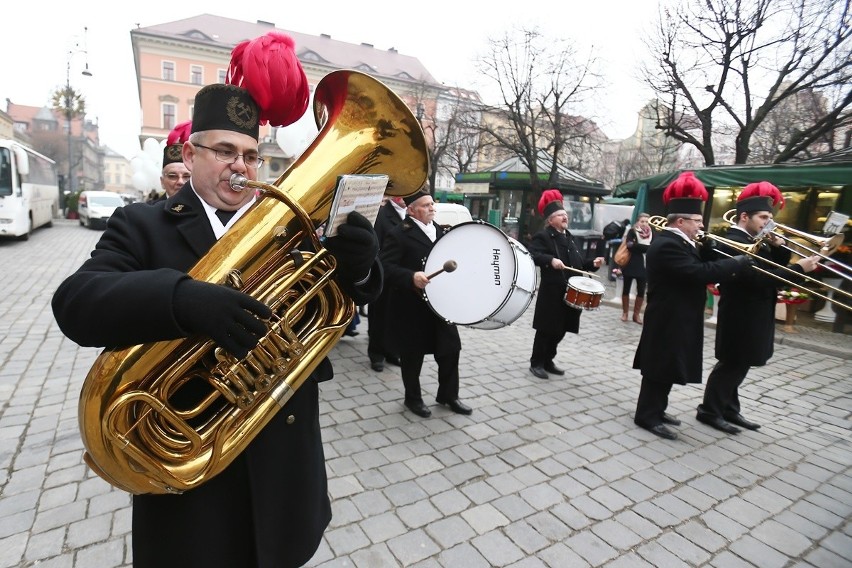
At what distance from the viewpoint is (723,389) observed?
4.52m

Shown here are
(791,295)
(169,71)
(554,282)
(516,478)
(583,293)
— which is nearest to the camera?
(516,478)

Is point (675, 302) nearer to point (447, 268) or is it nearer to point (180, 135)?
point (447, 268)

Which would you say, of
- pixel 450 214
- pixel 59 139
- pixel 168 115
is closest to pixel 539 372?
pixel 450 214

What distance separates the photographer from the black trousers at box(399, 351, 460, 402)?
4371mm

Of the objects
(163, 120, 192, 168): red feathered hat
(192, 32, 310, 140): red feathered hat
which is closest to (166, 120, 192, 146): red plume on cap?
(163, 120, 192, 168): red feathered hat

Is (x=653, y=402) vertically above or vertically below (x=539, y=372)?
above

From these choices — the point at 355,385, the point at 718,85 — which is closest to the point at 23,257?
the point at 355,385

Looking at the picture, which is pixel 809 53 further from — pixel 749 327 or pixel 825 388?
pixel 749 327

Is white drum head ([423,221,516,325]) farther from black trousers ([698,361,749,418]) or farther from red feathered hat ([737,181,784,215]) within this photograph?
red feathered hat ([737,181,784,215])

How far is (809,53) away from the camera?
1270 cm

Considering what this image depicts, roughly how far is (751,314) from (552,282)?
197cm

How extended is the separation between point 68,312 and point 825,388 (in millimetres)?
7773

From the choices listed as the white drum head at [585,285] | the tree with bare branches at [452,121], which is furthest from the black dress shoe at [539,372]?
the tree with bare branches at [452,121]

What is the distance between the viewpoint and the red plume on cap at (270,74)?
1615 millimetres
